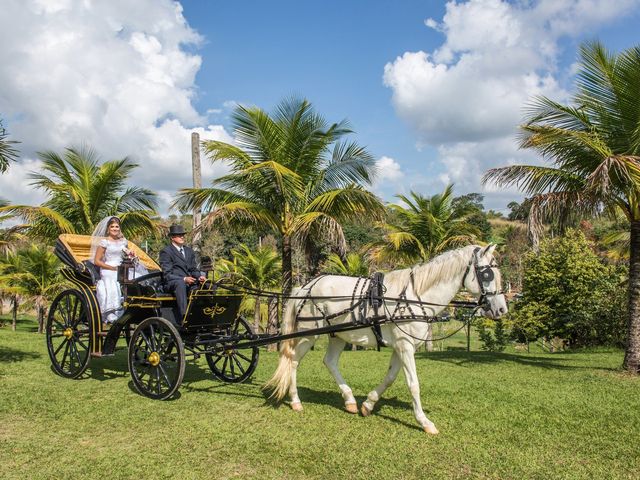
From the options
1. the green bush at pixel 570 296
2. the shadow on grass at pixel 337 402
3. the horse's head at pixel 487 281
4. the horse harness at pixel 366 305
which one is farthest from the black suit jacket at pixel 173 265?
the green bush at pixel 570 296

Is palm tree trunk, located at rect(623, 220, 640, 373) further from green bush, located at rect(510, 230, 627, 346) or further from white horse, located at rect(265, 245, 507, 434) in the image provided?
green bush, located at rect(510, 230, 627, 346)

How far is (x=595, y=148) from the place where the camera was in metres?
9.09

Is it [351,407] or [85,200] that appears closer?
[351,407]

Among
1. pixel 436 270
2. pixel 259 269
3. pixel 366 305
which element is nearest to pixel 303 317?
pixel 366 305

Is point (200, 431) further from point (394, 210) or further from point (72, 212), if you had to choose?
point (394, 210)

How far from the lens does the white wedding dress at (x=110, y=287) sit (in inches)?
302

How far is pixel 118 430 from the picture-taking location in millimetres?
5504

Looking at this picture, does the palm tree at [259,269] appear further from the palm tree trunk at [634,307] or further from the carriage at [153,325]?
the palm tree trunk at [634,307]

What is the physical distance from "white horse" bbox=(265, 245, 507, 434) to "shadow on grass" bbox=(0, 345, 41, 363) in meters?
5.81

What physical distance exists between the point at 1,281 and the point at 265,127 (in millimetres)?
16871

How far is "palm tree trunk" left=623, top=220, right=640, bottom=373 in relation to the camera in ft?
31.9

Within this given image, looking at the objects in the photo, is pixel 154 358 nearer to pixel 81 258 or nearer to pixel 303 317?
pixel 303 317

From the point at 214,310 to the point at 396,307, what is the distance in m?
2.58

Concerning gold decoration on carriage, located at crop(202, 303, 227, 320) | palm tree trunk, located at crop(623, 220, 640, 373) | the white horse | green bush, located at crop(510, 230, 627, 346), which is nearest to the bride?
gold decoration on carriage, located at crop(202, 303, 227, 320)
